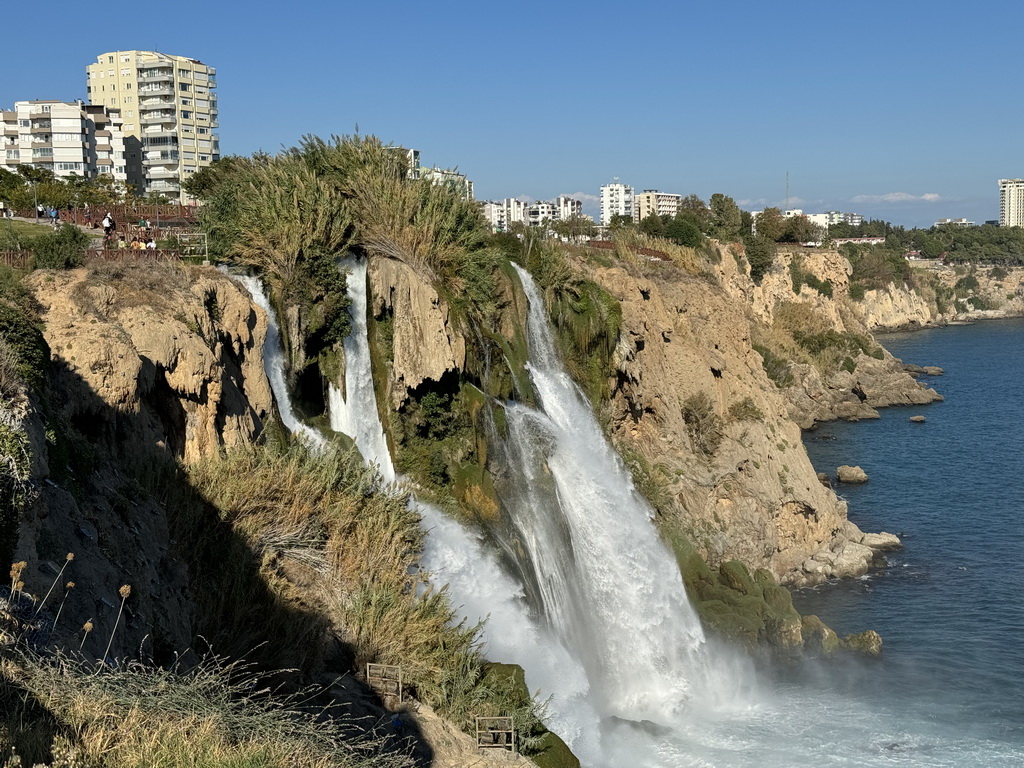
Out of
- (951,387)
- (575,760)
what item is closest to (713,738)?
(575,760)

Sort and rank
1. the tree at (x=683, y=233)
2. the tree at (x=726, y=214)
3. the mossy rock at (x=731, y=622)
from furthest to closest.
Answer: the tree at (x=726, y=214) < the tree at (x=683, y=233) < the mossy rock at (x=731, y=622)

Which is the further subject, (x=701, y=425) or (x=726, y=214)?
(x=726, y=214)

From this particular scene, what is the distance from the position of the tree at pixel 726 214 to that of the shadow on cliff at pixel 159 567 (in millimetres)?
58536

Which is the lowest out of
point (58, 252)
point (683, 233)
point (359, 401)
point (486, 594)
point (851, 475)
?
point (851, 475)

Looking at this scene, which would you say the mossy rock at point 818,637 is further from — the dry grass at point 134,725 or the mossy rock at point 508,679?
the dry grass at point 134,725

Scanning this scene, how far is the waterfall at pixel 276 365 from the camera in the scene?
1805cm

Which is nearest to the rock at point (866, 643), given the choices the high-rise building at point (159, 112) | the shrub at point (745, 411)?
the shrub at point (745, 411)

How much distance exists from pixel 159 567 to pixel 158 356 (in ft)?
14.9

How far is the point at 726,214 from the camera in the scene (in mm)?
72625

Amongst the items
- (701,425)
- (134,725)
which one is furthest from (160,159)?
(134,725)

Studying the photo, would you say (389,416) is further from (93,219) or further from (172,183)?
(172,183)

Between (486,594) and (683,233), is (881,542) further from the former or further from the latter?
(486,594)

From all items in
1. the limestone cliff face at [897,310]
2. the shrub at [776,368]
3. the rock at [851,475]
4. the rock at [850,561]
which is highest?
the limestone cliff face at [897,310]

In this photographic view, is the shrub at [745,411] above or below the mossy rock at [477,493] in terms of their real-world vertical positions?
above
